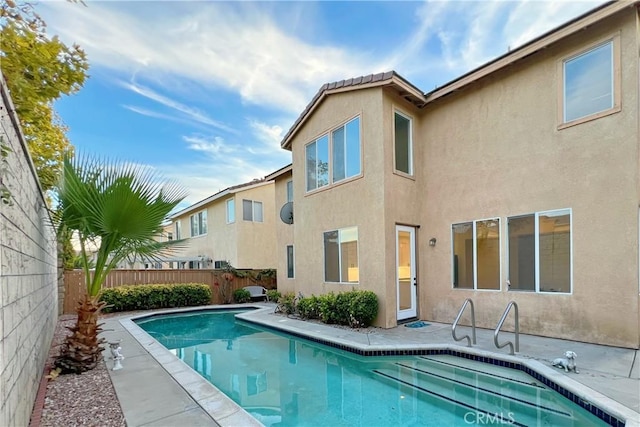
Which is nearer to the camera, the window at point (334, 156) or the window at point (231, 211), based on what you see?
the window at point (334, 156)

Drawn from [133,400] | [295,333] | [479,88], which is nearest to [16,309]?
[133,400]

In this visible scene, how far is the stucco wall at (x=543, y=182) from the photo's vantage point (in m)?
6.89

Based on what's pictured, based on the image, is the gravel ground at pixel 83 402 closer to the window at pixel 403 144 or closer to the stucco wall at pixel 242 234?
the window at pixel 403 144

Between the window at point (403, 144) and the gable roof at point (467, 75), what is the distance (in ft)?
2.35

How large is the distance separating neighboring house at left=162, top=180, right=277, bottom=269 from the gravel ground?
13494mm

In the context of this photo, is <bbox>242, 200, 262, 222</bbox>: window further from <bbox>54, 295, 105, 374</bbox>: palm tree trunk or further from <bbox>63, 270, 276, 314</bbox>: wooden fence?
<bbox>54, 295, 105, 374</bbox>: palm tree trunk

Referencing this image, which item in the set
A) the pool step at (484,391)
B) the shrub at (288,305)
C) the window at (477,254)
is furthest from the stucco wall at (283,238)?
the pool step at (484,391)

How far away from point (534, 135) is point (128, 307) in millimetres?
16516

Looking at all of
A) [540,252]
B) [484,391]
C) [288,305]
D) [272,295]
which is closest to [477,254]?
[540,252]

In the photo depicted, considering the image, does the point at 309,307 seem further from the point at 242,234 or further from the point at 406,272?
the point at 242,234

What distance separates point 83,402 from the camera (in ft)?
15.6

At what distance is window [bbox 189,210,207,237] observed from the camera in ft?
77.9

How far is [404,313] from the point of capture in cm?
1008

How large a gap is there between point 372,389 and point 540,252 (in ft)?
17.6
